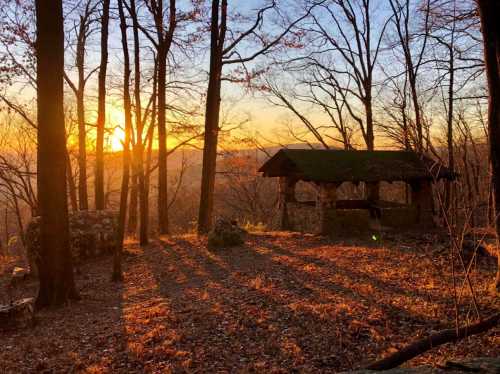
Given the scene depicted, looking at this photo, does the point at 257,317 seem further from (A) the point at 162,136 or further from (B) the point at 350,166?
(A) the point at 162,136

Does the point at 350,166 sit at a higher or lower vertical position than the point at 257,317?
higher

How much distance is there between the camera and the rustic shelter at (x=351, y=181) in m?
13.1

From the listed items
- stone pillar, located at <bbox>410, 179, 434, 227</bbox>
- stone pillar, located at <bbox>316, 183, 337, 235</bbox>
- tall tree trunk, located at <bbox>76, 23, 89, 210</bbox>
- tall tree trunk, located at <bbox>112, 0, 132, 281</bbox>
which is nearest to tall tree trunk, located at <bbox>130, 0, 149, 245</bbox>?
tall tree trunk, located at <bbox>112, 0, 132, 281</bbox>

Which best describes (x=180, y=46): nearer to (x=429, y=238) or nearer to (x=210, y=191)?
(x=210, y=191)

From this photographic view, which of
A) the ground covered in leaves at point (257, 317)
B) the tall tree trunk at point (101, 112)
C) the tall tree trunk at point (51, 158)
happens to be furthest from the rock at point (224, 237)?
the tall tree trunk at point (101, 112)

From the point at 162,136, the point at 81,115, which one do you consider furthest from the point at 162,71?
the point at 81,115

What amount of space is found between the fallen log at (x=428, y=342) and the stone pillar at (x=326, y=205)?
27.9 feet

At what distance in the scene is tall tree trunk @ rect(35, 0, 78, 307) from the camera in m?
6.83

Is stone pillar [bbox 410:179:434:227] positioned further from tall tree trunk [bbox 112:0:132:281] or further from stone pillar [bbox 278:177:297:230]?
tall tree trunk [bbox 112:0:132:281]

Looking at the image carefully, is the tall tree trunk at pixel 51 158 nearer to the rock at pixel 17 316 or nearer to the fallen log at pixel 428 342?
the rock at pixel 17 316

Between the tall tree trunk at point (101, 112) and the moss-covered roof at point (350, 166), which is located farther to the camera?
the tall tree trunk at point (101, 112)

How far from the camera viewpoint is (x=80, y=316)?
662 centimetres

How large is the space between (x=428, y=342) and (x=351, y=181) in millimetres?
9780

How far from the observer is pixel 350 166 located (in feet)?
45.9
